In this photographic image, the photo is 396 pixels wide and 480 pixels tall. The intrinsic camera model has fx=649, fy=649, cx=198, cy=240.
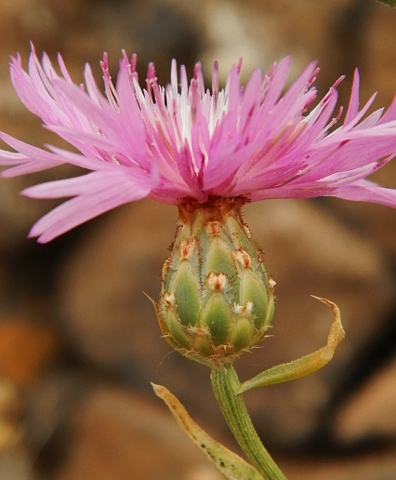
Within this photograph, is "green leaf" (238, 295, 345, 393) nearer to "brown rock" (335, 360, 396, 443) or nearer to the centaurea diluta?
the centaurea diluta

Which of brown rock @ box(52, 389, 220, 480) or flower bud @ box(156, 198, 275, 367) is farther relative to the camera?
brown rock @ box(52, 389, 220, 480)

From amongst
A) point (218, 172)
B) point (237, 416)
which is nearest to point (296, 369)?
point (237, 416)

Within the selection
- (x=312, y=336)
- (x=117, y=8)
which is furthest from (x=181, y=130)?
(x=117, y=8)

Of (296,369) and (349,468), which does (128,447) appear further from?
(296,369)

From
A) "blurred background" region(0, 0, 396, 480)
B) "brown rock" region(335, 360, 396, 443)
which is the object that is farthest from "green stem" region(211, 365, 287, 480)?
"brown rock" region(335, 360, 396, 443)

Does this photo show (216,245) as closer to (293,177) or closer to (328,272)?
(293,177)

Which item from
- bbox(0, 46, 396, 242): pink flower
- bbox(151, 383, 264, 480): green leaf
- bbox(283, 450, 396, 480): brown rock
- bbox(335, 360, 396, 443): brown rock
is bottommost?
bbox(283, 450, 396, 480): brown rock
